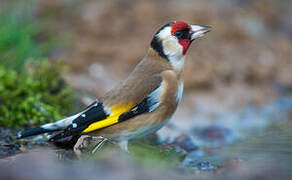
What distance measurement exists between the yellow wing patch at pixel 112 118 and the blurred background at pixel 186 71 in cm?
24

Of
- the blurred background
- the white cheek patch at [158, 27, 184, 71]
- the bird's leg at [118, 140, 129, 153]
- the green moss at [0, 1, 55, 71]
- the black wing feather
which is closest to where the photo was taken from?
the black wing feather

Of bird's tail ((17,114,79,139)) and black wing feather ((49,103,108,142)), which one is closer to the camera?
black wing feather ((49,103,108,142))

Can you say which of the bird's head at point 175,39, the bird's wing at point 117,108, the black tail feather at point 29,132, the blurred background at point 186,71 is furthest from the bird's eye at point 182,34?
the black tail feather at point 29,132

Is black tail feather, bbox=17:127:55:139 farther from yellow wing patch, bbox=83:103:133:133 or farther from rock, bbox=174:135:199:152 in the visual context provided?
rock, bbox=174:135:199:152

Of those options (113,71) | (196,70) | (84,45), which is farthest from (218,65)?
(84,45)

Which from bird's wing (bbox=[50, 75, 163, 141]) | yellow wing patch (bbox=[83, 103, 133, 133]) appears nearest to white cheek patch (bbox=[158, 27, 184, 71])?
bird's wing (bbox=[50, 75, 163, 141])

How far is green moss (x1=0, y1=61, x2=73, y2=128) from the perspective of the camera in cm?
519

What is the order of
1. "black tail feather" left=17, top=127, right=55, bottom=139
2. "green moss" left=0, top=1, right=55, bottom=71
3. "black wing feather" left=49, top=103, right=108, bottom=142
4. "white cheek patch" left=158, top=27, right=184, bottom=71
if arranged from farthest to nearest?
"green moss" left=0, top=1, right=55, bottom=71, "white cheek patch" left=158, top=27, right=184, bottom=71, "black tail feather" left=17, top=127, right=55, bottom=139, "black wing feather" left=49, top=103, right=108, bottom=142

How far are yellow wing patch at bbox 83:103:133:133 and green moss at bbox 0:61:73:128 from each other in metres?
1.23

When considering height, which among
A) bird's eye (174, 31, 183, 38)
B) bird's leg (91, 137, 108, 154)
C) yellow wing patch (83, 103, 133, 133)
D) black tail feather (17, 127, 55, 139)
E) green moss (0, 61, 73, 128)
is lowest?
bird's leg (91, 137, 108, 154)

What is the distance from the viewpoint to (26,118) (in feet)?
17.1

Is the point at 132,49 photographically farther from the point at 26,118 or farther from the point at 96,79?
the point at 26,118

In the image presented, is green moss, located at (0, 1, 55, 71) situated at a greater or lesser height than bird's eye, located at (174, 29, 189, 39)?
greater

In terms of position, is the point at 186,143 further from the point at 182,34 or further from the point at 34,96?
the point at 34,96
